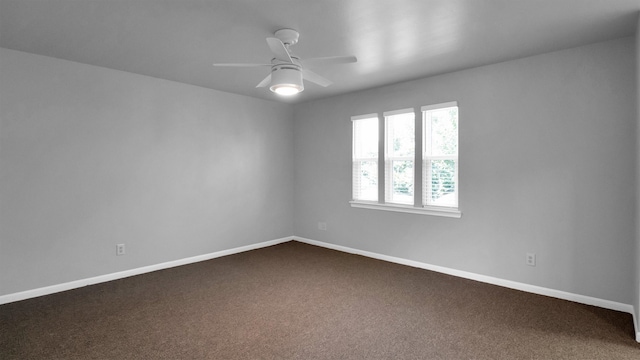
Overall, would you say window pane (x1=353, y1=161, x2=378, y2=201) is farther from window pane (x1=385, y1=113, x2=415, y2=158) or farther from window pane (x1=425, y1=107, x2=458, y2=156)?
window pane (x1=425, y1=107, x2=458, y2=156)

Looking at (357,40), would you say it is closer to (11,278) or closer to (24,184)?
(24,184)

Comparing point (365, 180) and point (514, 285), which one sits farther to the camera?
point (365, 180)

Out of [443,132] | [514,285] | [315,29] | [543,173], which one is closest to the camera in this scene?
[315,29]

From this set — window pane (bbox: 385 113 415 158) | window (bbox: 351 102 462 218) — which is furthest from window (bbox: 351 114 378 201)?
window pane (bbox: 385 113 415 158)

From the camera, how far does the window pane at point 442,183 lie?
433 centimetres

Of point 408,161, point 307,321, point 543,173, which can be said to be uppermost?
point 408,161

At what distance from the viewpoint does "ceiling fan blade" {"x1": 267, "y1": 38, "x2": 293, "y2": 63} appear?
252cm

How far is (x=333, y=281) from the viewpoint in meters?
4.03

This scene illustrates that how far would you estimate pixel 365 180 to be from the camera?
17.5 feet

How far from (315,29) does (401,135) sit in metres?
2.34

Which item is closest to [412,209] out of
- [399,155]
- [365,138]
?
[399,155]

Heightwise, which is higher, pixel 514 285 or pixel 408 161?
pixel 408 161

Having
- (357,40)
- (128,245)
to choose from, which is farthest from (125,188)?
(357,40)

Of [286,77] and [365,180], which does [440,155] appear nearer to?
Result: [365,180]
